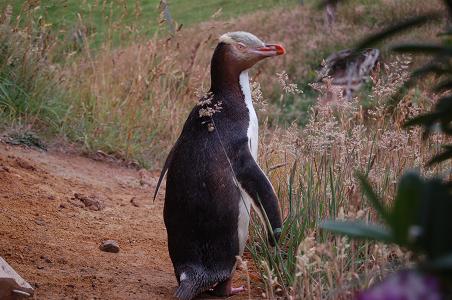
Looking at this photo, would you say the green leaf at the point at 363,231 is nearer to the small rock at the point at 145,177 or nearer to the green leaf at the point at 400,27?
the green leaf at the point at 400,27

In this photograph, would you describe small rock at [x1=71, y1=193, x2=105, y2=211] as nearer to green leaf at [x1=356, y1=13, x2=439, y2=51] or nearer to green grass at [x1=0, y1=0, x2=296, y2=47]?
green grass at [x1=0, y1=0, x2=296, y2=47]

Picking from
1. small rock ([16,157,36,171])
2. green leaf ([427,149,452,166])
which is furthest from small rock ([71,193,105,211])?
green leaf ([427,149,452,166])

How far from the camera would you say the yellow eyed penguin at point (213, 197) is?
3.91 metres

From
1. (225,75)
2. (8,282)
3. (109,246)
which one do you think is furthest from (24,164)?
(8,282)

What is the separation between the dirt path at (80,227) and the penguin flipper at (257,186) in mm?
599

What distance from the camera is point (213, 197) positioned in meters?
3.90

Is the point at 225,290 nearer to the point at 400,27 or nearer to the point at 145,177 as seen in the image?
the point at 400,27

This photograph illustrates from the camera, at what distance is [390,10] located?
47.0 ft

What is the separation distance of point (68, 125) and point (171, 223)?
12.8ft

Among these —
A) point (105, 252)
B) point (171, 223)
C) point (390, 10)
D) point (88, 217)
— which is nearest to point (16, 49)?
point (88, 217)

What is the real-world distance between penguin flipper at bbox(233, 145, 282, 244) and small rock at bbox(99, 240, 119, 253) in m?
1.13

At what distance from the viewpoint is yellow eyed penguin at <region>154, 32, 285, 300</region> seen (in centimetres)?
391

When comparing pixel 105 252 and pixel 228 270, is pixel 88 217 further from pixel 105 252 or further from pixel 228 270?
pixel 228 270

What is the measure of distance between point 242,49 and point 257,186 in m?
0.79
